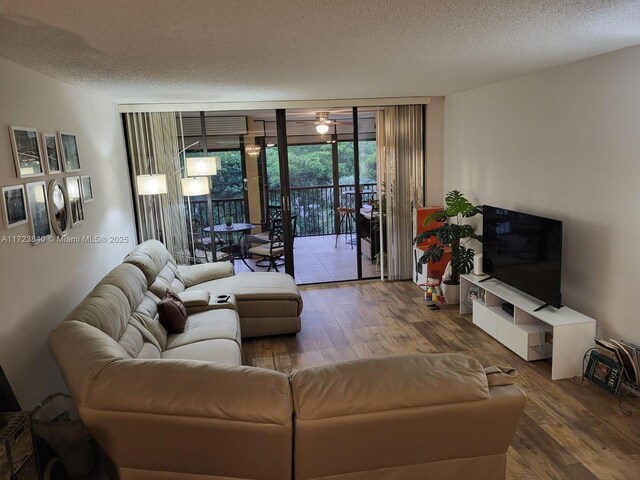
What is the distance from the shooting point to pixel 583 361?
11.4ft

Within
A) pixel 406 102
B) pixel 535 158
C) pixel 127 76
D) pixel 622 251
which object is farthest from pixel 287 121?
pixel 622 251

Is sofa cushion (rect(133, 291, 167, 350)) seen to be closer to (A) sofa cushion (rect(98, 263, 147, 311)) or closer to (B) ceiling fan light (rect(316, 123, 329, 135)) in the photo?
(A) sofa cushion (rect(98, 263, 147, 311))

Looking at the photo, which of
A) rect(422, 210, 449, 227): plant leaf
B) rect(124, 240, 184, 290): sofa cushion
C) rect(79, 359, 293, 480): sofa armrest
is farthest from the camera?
rect(422, 210, 449, 227): plant leaf

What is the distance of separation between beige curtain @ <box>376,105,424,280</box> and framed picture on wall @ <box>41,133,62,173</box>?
3.81m

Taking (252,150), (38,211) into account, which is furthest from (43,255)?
(252,150)

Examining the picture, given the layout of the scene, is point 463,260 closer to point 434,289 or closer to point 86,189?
point 434,289

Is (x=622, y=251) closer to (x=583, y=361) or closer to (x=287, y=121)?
(x=583, y=361)

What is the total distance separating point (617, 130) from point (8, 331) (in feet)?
13.0

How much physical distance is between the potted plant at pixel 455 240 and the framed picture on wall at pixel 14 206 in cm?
379

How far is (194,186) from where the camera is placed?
204 inches

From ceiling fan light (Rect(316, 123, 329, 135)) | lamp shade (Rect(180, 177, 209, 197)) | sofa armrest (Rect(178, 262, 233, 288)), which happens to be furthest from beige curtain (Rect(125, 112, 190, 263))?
ceiling fan light (Rect(316, 123, 329, 135))

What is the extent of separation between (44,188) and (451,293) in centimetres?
409

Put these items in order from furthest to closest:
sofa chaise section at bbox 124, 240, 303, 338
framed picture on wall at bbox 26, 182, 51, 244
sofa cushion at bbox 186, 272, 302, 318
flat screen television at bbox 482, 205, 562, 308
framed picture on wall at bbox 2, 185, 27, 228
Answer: sofa cushion at bbox 186, 272, 302, 318
sofa chaise section at bbox 124, 240, 303, 338
flat screen television at bbox 482, 205, 562, 308
framed picture on wall at bbox 26, 182, 51, 244
framed picture on wall at bbox 2, 185, 27, 228

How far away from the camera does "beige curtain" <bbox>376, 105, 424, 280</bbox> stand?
5.95 m
